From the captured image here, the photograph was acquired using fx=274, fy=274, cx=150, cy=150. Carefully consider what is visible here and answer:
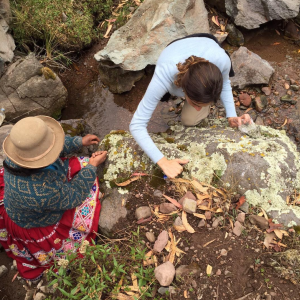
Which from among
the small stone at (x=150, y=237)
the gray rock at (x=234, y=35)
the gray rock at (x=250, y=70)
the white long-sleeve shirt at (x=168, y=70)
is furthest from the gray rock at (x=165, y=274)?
the gray rock at (x=234, y=35)

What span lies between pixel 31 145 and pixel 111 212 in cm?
124

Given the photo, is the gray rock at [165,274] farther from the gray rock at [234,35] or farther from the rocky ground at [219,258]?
the gray rock at [234,35]

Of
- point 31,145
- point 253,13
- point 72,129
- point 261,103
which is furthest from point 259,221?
point 253,13

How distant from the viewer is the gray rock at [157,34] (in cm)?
480

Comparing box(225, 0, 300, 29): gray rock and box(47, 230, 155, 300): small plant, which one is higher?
box(225, 0, 300, 29): gray rock

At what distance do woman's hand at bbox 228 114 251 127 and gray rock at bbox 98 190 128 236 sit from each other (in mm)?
1602

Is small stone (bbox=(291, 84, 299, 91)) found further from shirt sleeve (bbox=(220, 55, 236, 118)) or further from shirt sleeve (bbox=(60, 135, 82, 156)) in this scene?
shirt sleeve (bbox=(60, 135, 82, 156))

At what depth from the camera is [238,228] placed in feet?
8.90

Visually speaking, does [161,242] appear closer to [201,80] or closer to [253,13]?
[201,80]

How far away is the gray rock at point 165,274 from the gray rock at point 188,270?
→ 0.06 m

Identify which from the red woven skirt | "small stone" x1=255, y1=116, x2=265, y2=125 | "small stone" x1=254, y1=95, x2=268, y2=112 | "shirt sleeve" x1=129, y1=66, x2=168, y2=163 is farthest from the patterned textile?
"small stone" x1=254, y1=95, x2=268, y2=112

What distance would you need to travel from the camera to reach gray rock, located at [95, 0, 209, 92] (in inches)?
189

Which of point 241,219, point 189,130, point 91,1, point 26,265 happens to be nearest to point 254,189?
point 241,219

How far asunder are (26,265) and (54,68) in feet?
12.0
